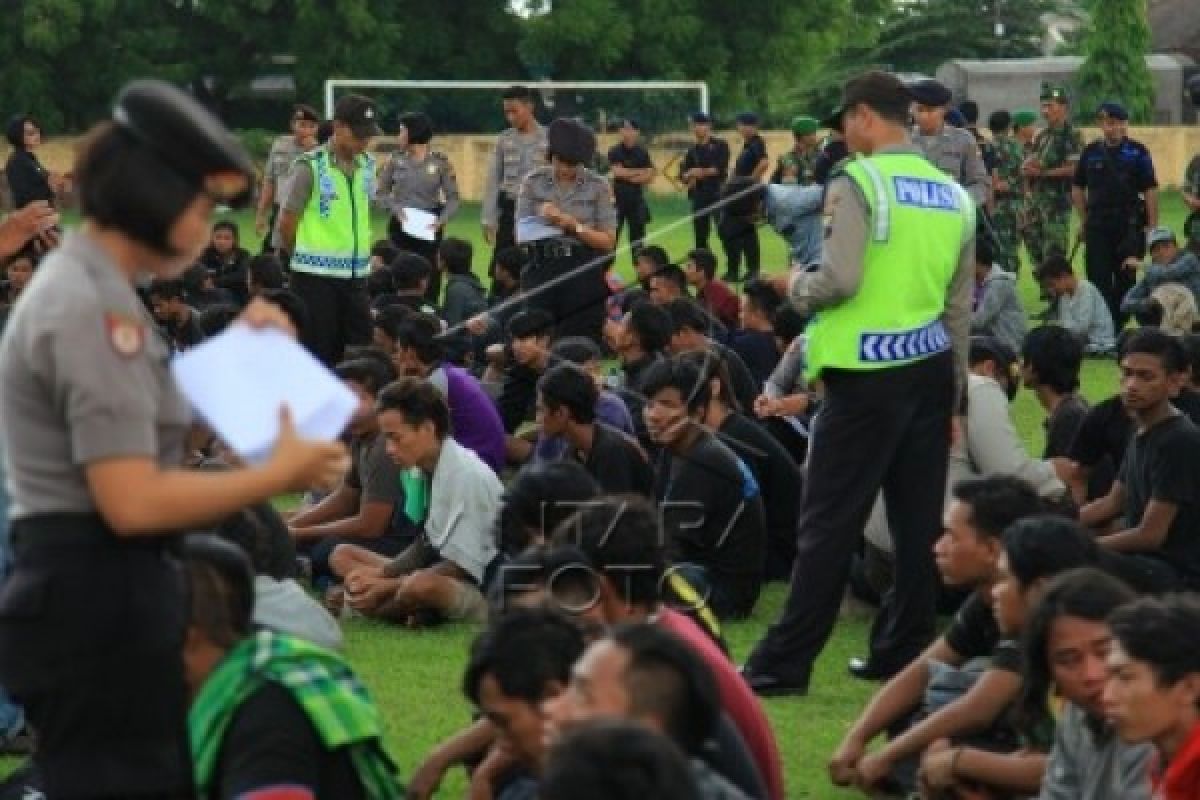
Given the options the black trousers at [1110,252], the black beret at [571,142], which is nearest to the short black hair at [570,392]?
the black beret at [571,142]

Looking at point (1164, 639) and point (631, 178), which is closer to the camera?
point (1164, 639)

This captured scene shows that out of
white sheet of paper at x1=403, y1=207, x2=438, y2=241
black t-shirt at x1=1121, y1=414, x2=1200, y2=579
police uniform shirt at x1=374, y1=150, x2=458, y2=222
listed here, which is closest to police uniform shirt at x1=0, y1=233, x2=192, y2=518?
black t-shirt at x1=1121, y1=414, x2=1200, y2=579

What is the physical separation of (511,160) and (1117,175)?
13.9 ft

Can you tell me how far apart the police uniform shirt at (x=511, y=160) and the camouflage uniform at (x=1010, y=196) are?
4.22 meters

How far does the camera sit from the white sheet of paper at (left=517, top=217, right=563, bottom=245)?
15836 millimetres

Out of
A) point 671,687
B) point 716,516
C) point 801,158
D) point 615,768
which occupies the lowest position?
point 801,158

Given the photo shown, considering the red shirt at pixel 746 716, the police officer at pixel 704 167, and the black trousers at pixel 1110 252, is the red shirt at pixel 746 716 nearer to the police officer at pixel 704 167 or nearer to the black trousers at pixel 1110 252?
the black trousers at pixel 1110 252

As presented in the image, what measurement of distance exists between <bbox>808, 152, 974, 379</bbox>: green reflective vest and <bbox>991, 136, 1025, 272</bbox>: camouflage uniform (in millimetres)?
13214

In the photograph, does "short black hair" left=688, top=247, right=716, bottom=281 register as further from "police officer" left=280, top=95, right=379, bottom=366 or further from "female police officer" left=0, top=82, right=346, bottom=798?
"female police officer" left=0, top=82, right=346, bottom=798

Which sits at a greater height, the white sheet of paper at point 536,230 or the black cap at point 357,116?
the black cap at point 357,116

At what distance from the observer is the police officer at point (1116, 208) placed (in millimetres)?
19281

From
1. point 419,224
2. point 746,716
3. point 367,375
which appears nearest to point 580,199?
point 419,224

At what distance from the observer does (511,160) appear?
1889cm

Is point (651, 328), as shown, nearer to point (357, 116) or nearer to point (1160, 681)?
point (357, 116)
